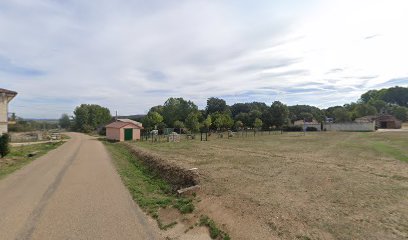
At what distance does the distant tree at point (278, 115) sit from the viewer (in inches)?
2904

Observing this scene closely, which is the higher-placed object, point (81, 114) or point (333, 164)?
point (81, 114)

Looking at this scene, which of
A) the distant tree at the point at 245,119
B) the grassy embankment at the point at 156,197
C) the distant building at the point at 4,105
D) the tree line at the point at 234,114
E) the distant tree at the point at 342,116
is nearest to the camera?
the grassy embankment at the point at 156,197

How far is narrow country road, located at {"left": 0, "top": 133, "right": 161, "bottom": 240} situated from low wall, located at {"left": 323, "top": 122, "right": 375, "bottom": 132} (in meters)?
56.5

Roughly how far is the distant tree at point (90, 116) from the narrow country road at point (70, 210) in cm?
8171

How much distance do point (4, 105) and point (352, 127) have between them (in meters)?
58.5

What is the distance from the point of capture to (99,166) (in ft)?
57.0

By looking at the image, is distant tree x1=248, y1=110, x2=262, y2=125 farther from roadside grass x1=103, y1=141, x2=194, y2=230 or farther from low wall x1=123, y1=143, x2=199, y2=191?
roadside grass x1=103, y1=141, x2=194, y2=230

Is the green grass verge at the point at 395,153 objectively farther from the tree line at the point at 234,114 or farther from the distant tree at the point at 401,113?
the distant tree at the point at 401,113

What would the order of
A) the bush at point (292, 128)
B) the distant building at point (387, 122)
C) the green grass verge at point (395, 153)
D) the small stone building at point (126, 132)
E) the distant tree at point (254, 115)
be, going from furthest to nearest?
1. the distant tree at point (254, 115)
2. the distant building at point (387, 122)
3. the bush at point (292, 128)
4. the small stone building at point (126, 132)
5. the green grass verge at point (395, 153)

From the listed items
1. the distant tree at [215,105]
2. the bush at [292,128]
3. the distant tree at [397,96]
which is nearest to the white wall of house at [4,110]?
the bush at [292,128]

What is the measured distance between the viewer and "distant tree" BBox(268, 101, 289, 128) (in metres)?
73.8

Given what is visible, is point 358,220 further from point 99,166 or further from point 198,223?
point 99,166

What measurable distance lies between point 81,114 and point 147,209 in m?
91.4

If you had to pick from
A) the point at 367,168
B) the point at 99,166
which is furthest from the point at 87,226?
the point at 367,168
